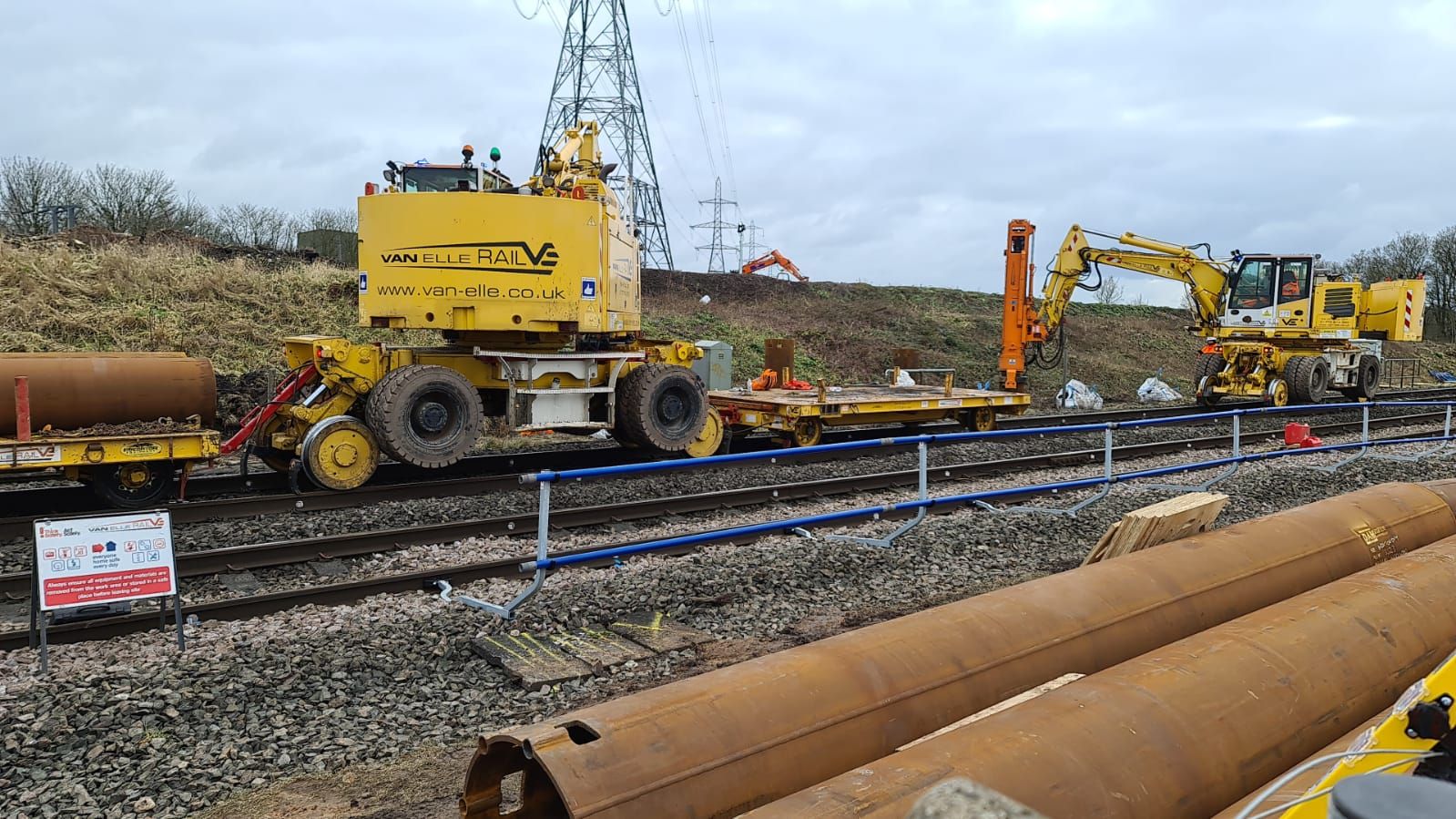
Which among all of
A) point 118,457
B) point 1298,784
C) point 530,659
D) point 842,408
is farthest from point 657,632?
point 842,408

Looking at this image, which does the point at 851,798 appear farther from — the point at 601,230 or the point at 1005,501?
the point at 601,230

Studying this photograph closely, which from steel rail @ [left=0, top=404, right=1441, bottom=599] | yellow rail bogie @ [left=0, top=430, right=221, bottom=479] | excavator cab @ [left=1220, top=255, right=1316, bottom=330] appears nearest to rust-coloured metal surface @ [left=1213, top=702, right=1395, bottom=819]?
steel rail @ [left=0, top=404, right=1441, bottom=599]

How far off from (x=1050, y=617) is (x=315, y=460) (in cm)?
799

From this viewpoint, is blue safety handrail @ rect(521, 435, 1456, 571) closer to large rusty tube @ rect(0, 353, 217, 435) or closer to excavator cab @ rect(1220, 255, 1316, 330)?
large rusty tube @ rect(0, 353, 217, 435)

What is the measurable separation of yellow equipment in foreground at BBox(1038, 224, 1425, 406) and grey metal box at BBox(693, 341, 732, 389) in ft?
22.6

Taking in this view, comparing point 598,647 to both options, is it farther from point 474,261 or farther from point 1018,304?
point 1018,304

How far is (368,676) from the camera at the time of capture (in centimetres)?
525

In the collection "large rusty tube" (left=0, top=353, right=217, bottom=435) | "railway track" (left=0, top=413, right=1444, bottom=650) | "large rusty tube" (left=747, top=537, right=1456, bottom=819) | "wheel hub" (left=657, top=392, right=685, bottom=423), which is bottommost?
"railway track" (left=0, top=413, right=1444, bottom=650)

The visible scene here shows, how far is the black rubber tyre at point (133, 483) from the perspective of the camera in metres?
9.18

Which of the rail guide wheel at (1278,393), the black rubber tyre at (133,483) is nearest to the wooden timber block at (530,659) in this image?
the black rubber tyre at (133,483)

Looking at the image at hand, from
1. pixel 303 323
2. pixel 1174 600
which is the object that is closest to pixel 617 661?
pixel 1174 600

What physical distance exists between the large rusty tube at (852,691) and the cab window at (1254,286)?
18550 mm

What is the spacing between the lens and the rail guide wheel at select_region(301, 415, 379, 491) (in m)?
9.98

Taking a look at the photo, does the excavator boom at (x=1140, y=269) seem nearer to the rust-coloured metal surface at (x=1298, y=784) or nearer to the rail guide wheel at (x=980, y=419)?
the rail guide wheel at (x=980, y=419)
